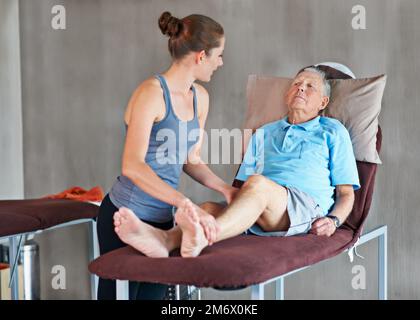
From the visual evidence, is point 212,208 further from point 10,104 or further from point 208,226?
point 10,104

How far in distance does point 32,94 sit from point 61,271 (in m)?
0.97

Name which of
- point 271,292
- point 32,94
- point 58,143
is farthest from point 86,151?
point 271,292

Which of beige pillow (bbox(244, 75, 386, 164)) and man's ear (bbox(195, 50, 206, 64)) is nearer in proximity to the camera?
man's ear (bbox(195, 50, 206, 64))

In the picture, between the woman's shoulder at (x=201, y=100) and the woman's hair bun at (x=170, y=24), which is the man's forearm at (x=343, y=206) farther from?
the woman's hair bun at (x=170, y=24)

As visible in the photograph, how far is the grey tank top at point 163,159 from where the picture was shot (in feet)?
6.73

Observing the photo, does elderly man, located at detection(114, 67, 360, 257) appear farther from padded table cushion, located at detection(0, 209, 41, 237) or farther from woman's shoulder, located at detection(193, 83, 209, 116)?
padded table cushion, located at detection(0, 209, 41, 237)

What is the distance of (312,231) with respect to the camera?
2.26 metres

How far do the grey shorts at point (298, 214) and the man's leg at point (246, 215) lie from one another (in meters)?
0.02

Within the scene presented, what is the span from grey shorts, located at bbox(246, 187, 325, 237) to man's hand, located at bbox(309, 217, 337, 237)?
16 millimetres

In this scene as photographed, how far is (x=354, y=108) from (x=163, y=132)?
0.91 meters

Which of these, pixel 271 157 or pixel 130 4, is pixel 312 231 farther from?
pixel 130 4

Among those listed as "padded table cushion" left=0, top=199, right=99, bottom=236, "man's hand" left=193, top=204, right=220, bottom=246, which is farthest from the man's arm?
"padded table cushion" left=0, top=199, right=99, bottom=236

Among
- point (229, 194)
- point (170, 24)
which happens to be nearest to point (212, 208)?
point (229, 194)

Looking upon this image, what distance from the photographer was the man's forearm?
2.38m
